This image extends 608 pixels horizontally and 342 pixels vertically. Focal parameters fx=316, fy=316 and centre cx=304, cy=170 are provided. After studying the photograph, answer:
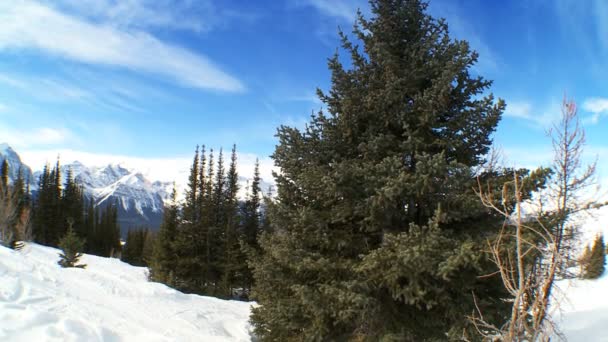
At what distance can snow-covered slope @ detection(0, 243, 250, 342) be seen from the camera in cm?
566

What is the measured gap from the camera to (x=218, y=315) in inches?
464

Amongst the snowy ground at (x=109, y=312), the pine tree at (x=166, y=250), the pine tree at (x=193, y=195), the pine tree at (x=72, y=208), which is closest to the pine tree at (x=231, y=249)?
the pine tree at (x=193, y=195)

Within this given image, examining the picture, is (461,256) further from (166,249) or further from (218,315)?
(166,249)

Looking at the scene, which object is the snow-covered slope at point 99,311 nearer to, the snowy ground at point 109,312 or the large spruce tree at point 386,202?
the snowy ground at point 109,312

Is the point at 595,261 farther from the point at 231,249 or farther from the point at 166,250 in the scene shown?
the point at 166,250

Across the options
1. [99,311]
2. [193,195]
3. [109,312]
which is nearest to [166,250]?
[193,195]

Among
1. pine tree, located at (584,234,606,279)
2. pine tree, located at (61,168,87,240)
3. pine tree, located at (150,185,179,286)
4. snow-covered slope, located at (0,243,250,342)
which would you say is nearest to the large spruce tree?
pine tree, located at (584,234,606,279)

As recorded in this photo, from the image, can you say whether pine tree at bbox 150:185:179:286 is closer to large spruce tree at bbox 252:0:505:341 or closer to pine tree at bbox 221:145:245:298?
pine tree at bbox 221:145:245:298

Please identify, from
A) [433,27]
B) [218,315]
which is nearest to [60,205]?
[218,315]

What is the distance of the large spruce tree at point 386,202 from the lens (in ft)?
20.7

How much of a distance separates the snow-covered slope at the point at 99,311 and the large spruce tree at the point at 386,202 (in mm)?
2713

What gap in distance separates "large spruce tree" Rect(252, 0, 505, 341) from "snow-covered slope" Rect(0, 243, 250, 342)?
2713mm

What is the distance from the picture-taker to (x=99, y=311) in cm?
779

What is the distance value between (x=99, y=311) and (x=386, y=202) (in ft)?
24.3
